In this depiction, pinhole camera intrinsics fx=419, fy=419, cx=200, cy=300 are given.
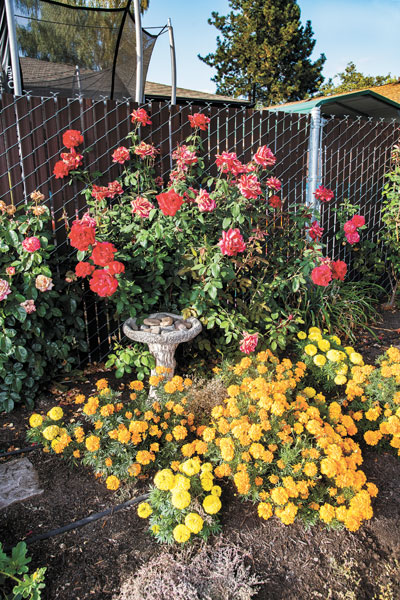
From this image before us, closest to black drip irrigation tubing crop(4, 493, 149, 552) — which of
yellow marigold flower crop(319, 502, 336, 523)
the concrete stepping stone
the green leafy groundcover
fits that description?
the concrete stepping stone

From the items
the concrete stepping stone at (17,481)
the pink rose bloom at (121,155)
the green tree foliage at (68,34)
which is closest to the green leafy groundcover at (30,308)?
the concrete stepping stone at (17,481)

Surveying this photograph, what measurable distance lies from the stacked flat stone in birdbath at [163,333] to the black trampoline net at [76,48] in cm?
277

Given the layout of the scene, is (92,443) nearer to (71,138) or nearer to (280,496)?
(280,496)

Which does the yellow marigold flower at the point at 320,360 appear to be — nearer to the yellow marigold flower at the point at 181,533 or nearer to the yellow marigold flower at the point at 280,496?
the yellow marigold flower at the point at 280,496

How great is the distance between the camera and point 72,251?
8.71 feet

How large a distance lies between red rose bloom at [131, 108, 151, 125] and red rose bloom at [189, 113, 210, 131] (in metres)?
0.29

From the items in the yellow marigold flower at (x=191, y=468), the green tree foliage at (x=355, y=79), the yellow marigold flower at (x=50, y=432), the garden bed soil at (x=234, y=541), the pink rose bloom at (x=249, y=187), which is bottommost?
the garden bed soil at (x=234, y=541)

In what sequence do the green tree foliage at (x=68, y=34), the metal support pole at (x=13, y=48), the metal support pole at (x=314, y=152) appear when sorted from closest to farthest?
the metal support pole at (x=13, y=48) < the green tree foliage at (x=68, y=34) < the metal support pole at (x=314, y=152)

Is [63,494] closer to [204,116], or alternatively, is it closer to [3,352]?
[3,352]

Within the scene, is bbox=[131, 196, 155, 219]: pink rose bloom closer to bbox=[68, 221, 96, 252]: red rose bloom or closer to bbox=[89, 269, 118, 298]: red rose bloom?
bbox=[68, 221, 96, 252]: red rose bloom

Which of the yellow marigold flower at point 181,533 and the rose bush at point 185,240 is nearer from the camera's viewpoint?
the yellow marigold flower at point 181,533

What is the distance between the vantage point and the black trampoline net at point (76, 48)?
3.50m

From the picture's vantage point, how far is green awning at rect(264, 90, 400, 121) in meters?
7.62

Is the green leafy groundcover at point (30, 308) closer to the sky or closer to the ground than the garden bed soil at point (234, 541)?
closer to the sky
